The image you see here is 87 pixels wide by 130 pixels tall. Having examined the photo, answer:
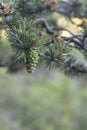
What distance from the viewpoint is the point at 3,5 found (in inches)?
40.9

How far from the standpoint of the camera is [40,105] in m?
5.05

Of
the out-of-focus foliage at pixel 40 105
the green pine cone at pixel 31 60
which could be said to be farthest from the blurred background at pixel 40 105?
the green pine cone at pixel 31 60

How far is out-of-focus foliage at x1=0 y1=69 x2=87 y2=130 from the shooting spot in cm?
496

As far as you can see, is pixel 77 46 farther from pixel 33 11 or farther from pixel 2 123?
pixel 2 123

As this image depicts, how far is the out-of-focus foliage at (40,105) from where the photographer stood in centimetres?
496

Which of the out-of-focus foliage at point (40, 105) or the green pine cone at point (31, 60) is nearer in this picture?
the green pine cone at point (31, 60)

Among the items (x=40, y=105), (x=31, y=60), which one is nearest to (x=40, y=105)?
→ (x=40, y=105)

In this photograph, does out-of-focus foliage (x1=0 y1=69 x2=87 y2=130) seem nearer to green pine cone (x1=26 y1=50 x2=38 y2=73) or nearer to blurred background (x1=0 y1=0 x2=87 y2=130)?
blurred background (x1=0 y1=0 x2=87 y2=130)

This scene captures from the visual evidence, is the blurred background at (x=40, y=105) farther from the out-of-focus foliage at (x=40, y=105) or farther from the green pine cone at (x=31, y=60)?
the green pine cone at (x=31, y=60)

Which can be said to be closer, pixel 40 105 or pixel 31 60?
pixel 31 60

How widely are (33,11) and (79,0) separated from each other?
26 cm

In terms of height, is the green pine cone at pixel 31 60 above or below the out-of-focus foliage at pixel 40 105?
above

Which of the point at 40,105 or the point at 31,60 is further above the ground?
the point at 31,60

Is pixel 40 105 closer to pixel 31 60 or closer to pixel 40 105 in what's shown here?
pixel 40 105
